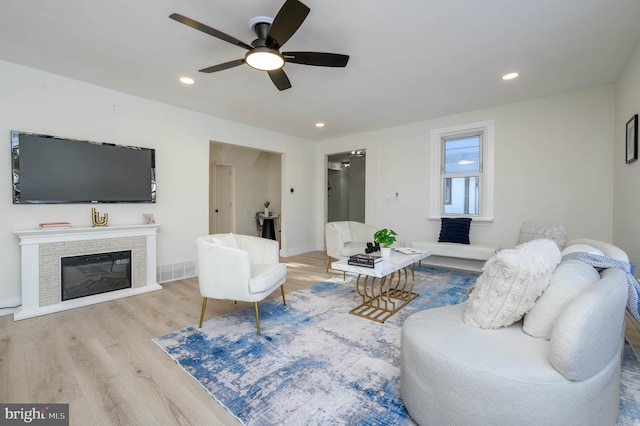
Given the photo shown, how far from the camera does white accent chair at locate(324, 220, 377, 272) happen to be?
4.35m

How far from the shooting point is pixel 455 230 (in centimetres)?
455

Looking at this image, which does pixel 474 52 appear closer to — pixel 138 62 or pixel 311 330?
pixel 311 330

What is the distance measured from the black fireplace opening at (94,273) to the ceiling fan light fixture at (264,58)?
2829 millimetres

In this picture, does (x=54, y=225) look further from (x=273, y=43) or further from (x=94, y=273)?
(x=273, y=43)

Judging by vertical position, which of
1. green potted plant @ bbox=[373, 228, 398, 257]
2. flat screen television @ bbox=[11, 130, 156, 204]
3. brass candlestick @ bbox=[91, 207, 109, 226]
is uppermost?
flat screen television @ bbox=[11, 130, 156, 204]

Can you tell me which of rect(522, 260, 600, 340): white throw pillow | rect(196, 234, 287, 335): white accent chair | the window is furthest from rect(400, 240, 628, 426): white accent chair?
the window

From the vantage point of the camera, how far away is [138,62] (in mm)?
2838

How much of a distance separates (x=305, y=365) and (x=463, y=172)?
4175mm

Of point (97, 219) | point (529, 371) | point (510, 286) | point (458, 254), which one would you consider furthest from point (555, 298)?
point (97, 219)

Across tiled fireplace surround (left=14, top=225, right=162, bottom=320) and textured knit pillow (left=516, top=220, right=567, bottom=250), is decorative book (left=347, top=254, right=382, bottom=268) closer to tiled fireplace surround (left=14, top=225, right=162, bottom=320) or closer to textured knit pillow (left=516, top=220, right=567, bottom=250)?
textured knit pillow (left=516, top=220, right=567, bottom=250)

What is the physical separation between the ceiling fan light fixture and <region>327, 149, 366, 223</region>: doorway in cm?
590

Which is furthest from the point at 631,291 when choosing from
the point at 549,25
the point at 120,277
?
the point at 120,277

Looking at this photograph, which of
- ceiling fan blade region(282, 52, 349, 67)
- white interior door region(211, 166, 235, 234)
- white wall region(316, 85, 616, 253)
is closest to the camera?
ceiling fan blade region(282, 52, 349, 67)

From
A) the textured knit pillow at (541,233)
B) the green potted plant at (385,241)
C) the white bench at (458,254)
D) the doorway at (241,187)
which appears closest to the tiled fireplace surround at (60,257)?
the green potted plant at (385,241)
